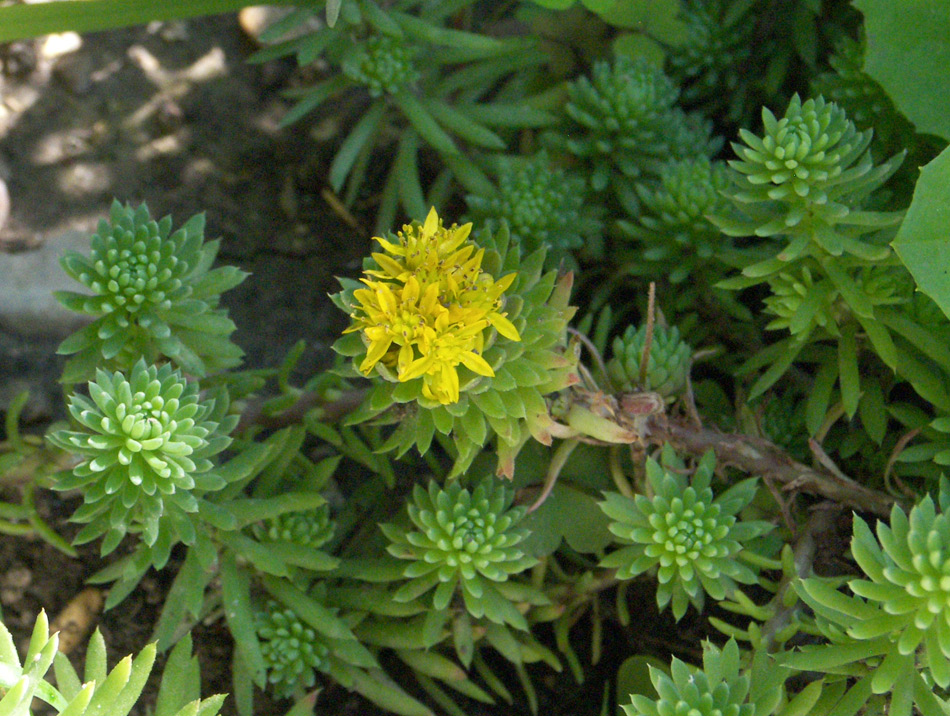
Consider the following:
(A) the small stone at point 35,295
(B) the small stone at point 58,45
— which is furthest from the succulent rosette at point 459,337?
(B) the small stone at point 58,45

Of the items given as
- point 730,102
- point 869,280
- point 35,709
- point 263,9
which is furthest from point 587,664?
point 263,9

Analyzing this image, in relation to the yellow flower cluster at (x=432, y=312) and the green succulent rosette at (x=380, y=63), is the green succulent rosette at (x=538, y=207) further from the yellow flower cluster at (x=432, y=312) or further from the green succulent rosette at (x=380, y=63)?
the yellow flower cluster at (x=432, y=312)

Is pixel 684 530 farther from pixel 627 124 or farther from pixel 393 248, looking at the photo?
pixel 627 124

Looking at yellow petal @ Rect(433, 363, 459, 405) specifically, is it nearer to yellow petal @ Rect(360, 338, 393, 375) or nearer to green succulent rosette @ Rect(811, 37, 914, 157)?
yellow petal @ Rect(360, 338, 393, 375)

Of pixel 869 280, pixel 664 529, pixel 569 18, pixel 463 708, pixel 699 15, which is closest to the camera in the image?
pixel 664 529

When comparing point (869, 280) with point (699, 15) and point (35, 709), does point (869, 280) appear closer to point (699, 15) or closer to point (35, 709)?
point (699, 15)

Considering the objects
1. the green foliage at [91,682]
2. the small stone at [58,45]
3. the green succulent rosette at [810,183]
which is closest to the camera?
the green foliage at [91,682]

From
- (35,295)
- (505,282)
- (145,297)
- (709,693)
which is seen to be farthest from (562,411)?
(35,295)
